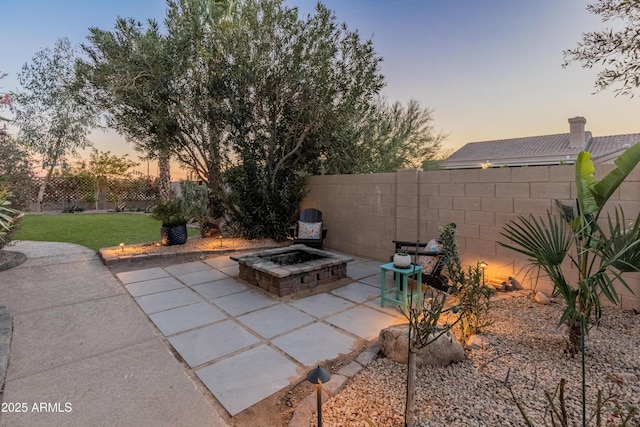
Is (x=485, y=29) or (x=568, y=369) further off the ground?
(x=485, y=29)

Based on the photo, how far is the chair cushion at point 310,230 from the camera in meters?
6.95

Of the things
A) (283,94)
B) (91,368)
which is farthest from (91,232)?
(91,368)

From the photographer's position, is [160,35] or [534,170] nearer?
[534,170]

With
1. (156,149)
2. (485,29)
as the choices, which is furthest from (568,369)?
(156,149)

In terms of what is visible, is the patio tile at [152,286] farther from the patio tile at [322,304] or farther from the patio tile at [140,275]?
the patio tile at [322,304]

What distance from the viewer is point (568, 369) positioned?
2229 mm

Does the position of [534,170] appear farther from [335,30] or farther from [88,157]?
[88,157]

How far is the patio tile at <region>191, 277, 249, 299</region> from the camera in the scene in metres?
4.29

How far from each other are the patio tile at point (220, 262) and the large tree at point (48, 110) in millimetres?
5021

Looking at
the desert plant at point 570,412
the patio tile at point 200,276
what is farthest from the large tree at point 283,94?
the desert plant at point 570,412

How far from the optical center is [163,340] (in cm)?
297

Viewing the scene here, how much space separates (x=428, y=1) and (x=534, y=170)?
477 cm

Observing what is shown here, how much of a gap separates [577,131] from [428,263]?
14924mm

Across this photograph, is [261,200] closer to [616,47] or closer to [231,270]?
[231,270]
